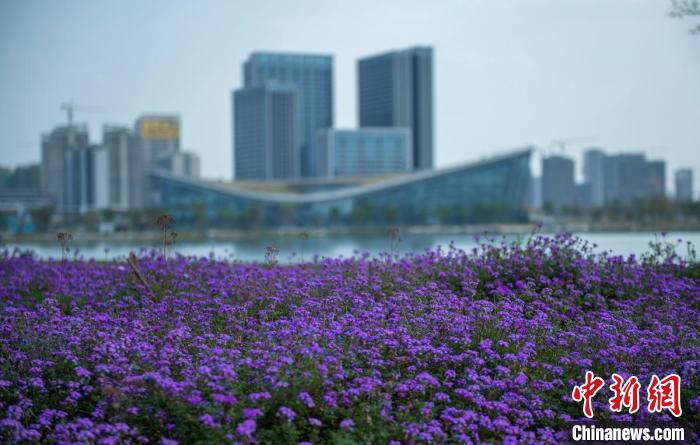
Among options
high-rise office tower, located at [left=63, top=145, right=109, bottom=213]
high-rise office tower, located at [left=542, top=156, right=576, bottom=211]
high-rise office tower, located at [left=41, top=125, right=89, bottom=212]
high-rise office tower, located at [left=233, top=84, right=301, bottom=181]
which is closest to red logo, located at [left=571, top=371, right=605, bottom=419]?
high-rise office tower, located at [left=63, top=145, right=109, bottom=213]

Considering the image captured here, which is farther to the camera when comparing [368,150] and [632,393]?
[368,150]

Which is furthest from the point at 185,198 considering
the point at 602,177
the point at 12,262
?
the point at 602,177

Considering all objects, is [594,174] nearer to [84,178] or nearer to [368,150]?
[368,150]

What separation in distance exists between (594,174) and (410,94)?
43079 millimetres

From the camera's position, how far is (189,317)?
6.04m

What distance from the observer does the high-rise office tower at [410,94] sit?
159m

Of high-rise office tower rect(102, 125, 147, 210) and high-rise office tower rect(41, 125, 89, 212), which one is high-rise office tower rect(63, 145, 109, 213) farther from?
high-rise office tower rect(102, 125, 147, 210)

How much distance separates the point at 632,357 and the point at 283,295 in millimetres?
2809

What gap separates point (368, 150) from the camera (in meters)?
141

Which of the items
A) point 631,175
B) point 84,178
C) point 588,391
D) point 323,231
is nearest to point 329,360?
point 588,391

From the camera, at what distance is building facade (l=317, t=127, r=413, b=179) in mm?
139750

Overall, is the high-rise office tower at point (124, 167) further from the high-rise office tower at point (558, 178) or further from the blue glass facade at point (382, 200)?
the high-rise office tower at point (558, 178)

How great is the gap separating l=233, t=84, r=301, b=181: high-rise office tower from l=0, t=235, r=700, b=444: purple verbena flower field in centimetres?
15354

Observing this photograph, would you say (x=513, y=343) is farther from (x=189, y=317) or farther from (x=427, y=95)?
(x=427, y=95)
